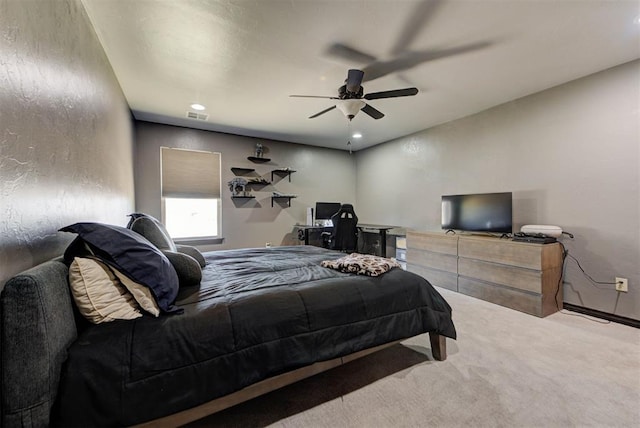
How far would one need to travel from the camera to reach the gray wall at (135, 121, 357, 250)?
14.0ft

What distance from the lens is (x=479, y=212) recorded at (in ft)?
11.8

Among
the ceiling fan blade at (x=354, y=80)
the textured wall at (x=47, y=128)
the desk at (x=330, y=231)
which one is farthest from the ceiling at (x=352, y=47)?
the desk at (x=330, y=231)

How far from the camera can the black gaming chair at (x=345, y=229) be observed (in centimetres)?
445

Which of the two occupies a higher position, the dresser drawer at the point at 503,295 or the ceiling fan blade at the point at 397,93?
the ceiling fan blade at the point at 397,93

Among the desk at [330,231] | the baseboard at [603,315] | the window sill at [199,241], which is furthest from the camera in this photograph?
the desk at [330,231]

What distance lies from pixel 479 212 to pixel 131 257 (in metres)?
3.89

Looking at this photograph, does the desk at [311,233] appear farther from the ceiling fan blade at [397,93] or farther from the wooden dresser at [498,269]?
the ceiling fan blade at [397,93]

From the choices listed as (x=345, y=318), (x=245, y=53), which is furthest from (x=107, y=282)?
(x=245, y=53)

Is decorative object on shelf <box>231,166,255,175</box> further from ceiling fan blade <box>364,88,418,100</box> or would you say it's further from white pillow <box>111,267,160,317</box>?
white pillow <box>111,267,160,317</box>

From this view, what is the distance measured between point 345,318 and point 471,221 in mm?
2913

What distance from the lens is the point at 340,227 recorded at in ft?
14.7

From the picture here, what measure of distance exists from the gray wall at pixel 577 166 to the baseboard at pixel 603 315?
5 cm

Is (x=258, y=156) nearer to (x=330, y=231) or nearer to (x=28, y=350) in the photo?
(x=330, y=231)

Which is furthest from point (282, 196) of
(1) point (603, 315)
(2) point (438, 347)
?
(1) point (603, 315)
